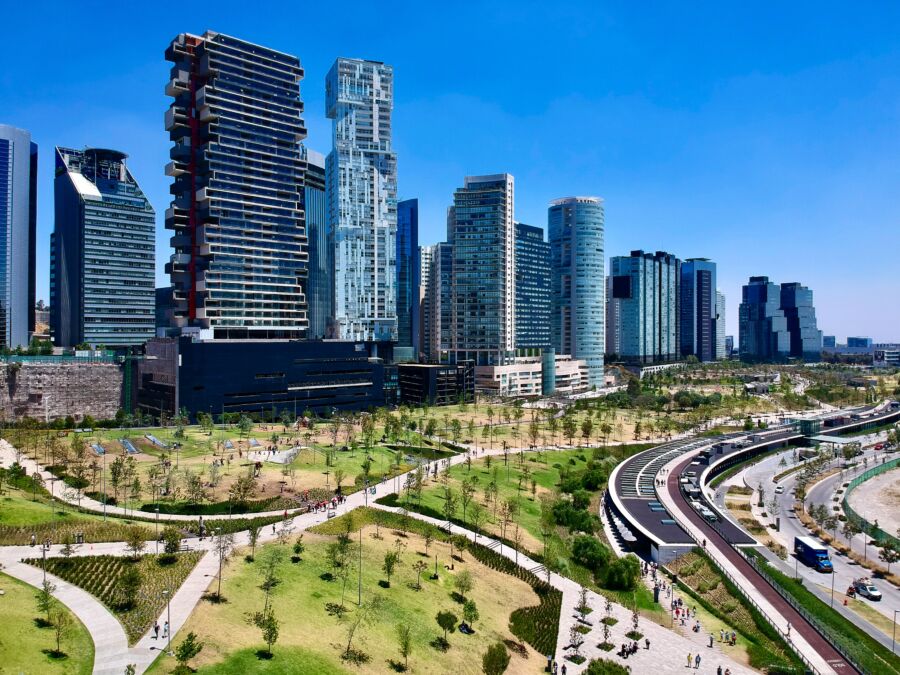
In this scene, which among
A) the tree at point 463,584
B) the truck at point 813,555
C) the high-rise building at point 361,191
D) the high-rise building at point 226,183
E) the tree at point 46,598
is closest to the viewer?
the tree at point 46,598

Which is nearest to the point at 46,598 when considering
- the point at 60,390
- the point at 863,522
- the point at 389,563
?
the point at 389,563

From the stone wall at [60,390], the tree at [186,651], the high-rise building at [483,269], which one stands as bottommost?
the tree at [186,651]

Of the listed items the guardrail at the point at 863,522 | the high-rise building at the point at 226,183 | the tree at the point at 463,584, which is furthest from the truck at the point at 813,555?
the high-rise building at the point at 226,183

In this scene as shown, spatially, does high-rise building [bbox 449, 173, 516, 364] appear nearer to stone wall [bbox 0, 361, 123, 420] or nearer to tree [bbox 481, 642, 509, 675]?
stone wall [bbox 0, 361, 123, 420]

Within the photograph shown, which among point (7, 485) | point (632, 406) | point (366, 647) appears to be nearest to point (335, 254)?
point (632, 406)

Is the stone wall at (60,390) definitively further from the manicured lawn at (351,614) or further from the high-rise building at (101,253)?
the manicured lawn at (351,614)

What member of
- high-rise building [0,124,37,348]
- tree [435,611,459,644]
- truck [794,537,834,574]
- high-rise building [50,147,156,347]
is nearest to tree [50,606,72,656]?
tree [435,611,459,644]
